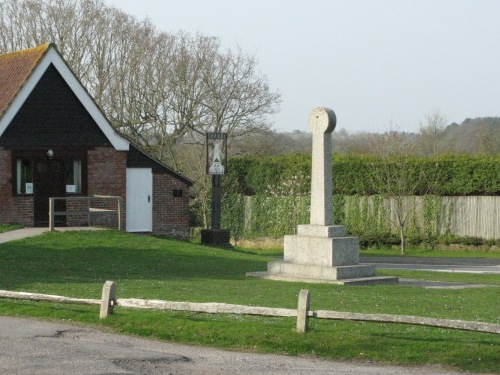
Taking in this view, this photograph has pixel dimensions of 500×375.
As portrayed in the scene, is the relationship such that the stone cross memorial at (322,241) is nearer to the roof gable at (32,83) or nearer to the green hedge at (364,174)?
the roof gable at (32,83)

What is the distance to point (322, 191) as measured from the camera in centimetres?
2639

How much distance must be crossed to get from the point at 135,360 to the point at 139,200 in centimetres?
2870

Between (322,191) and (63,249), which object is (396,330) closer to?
(322,191)

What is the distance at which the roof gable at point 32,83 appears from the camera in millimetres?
38812

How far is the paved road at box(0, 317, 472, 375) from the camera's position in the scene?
13703mm

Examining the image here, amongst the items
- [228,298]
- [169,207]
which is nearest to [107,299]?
[228,298]

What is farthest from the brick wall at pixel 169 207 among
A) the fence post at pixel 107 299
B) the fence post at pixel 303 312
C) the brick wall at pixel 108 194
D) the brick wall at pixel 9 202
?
the fence post at pixel 303 312

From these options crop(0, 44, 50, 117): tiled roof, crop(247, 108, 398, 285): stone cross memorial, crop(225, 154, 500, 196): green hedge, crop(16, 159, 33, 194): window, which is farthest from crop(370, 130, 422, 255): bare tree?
crop(247, 108, 398, 285): stone cross memorial

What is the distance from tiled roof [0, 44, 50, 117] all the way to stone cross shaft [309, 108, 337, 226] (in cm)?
1594

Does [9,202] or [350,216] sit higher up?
[9,202]

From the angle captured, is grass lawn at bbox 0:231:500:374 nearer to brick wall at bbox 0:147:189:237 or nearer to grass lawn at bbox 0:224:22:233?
grass lawn at bbox 0:224:22:233

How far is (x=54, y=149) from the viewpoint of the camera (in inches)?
1571

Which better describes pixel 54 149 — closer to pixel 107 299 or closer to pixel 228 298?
pixel 228 298

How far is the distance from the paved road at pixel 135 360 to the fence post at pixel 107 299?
146 cm
